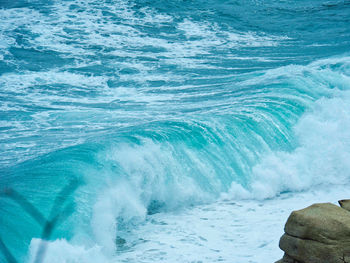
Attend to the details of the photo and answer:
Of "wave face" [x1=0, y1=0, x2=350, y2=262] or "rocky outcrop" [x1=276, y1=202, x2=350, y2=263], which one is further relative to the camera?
"wave face" [x1=0, y1=0, x2=350, y2=262]

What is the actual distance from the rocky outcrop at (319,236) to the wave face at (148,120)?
81.8 inches

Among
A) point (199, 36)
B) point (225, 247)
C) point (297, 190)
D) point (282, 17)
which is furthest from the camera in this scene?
point (282, 17)

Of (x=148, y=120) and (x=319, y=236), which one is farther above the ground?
(x=319, y=236)

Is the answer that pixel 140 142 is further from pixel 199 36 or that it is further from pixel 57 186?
pixel 199 36

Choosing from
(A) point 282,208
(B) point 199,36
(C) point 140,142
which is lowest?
(A) point 282,208

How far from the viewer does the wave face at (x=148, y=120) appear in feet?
16.8

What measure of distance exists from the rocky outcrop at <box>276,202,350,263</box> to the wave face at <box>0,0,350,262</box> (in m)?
2.08

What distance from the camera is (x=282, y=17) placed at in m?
16.5

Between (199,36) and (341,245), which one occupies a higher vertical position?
(199,36)

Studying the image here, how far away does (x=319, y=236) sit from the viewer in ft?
9.46

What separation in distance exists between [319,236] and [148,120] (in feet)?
16.2

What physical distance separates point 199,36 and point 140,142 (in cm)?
865

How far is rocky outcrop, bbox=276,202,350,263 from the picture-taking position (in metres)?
2.84

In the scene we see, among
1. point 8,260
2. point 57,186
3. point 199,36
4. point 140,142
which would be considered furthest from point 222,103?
point 199,36
